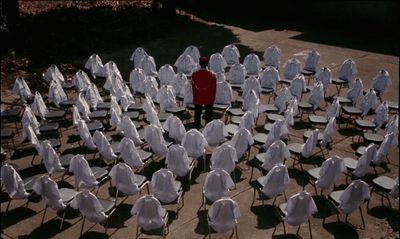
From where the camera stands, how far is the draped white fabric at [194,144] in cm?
1130

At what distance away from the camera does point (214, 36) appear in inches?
912

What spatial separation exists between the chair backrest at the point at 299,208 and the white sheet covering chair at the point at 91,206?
349 centimetres

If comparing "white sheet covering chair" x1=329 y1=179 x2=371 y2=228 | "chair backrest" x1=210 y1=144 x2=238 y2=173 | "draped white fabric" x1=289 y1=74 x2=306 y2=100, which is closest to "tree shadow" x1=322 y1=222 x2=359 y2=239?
"white sheet covering chair" x1=329 y1=179 x2=371 y2=228

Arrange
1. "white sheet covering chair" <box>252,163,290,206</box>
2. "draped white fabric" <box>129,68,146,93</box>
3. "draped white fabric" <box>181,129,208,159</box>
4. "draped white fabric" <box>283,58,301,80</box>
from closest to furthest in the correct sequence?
"white sheet covering chair" <box>252,163,290,206</box> → "draped white fabric" <box>181,129,208,159</box> → "draped white fabric" <box>129,68,146,93</box> → "draped white fabric" <box>283,58,301,80</box>

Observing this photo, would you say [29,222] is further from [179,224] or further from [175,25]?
[175,25]

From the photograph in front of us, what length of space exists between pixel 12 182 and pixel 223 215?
4487 mm

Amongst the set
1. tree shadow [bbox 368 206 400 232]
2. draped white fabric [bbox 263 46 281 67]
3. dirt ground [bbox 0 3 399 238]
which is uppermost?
draped white fabric [bbox 263 46 281 67]

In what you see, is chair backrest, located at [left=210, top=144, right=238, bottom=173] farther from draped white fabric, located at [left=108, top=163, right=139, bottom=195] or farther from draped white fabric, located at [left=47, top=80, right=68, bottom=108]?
draped white fabric, located at [left=47, top=80, right=68, bottom=108]

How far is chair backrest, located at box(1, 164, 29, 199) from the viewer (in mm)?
9720

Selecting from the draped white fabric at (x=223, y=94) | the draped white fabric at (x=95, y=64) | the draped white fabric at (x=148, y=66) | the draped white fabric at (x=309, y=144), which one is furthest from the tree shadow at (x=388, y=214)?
the draped white fabric at (x=95, y=64)

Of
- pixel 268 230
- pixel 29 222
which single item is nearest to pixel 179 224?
pixel 268 230

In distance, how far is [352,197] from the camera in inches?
370

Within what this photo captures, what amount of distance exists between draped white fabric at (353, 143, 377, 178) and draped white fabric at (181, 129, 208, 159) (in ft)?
11.8

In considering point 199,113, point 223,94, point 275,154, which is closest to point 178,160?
point 275,154
